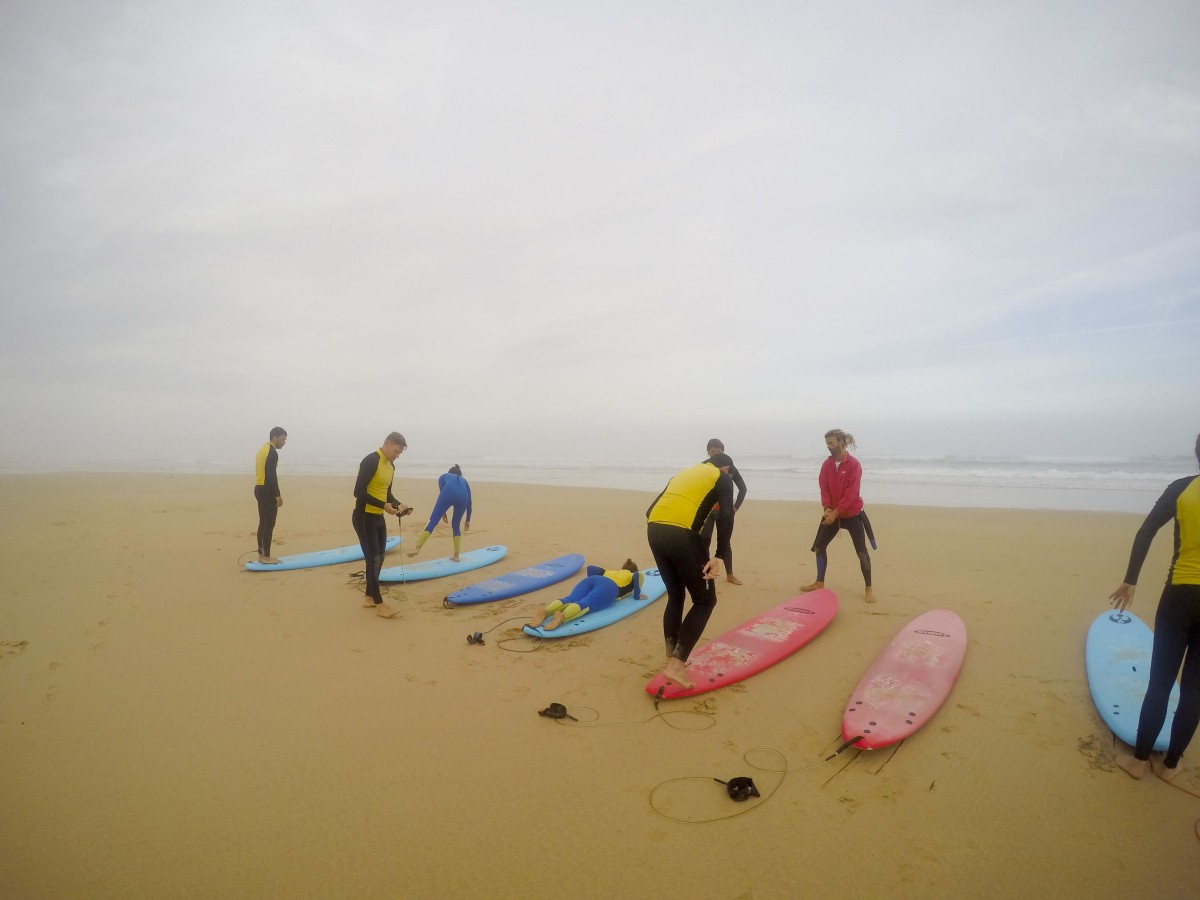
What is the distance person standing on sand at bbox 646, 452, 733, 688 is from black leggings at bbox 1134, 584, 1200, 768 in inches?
93.7

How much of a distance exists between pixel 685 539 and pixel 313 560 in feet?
21.3

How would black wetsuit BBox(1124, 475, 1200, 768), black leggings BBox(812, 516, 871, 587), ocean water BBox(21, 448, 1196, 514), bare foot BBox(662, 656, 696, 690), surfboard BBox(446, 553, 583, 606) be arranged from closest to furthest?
black wetsuit BBox(1124, 475, 1200, 768) → bare foot BBox(662, 656, 696, 690) → black leggings BBox(812, 516, 871, 587) → surfboard BBox(446, 553, 583, 606) → ocean water BBox(21, 448, 1196, 514)

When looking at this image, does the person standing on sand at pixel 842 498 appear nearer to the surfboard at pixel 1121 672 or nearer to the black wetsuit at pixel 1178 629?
the surfboard at pixel 1121 672

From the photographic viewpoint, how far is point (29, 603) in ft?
19.7

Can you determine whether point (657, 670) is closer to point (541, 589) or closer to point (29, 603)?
point (541, 589)

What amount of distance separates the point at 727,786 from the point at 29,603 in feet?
24.6

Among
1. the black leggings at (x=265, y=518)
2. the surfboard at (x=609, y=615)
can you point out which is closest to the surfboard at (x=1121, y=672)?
the surfboard at (x=609, y=615)

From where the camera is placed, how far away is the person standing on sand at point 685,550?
389 centimetres

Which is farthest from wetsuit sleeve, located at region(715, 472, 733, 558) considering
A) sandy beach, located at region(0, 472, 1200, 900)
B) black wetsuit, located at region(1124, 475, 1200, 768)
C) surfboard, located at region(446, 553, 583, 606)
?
surfboard, located at region(446, 553, 583, 606)

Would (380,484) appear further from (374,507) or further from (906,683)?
(906,683)

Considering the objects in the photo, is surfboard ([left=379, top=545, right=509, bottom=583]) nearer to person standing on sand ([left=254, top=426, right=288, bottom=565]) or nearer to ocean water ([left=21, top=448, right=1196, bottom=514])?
person standing on sand ([left=254, top=426, right=288, bottom=565])

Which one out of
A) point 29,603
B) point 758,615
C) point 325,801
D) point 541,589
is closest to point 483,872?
point 325,801

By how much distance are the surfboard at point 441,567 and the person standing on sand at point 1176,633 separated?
6.82 metres

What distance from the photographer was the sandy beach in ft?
8.13
